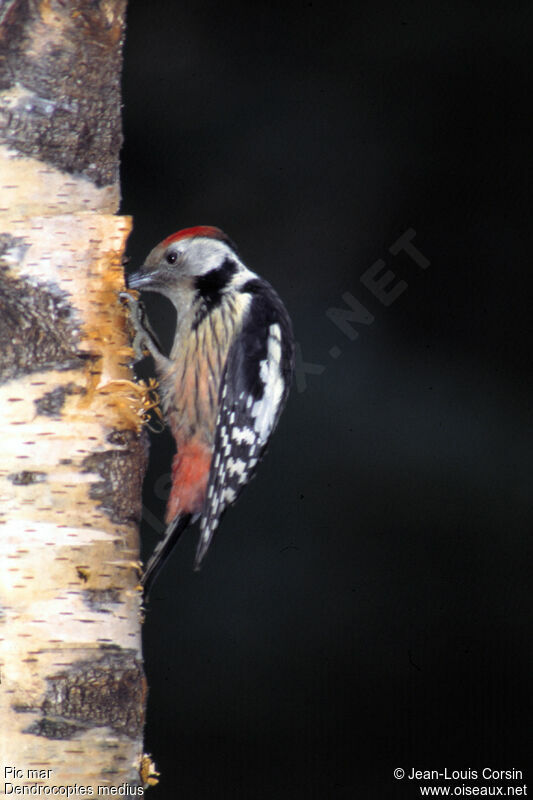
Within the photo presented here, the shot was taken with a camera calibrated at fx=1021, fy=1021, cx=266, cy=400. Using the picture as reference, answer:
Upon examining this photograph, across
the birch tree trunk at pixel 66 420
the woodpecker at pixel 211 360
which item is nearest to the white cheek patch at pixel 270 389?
the woodpecker at pixel 211 360

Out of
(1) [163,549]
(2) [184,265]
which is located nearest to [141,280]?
(2) [184,265]

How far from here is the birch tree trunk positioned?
3.29ft

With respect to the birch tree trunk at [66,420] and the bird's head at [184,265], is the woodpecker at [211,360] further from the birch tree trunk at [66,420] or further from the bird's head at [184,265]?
the birch tree trunk at [66,420]

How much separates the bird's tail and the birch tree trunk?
32 cm

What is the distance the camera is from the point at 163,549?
1434 millimetres

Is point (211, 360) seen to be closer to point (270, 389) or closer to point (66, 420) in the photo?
point (270, 389)

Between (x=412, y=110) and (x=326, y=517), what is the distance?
2.67 feet

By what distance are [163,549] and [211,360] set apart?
0.98ft

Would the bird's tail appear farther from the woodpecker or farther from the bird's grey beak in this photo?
the bird's grey beak

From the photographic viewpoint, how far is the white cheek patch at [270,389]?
1.54 m

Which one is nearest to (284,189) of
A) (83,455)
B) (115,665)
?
(83,455)

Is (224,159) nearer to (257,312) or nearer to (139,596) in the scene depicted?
(257,312)

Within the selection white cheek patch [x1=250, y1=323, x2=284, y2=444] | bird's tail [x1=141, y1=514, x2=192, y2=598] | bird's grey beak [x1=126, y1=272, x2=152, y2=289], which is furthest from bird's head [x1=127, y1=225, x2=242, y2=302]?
bird's tail [x1=141, y1=514, x2=192, y2=598]

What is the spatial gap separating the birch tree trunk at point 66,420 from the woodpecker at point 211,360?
38 centimetres
